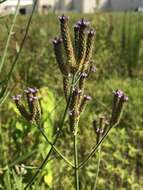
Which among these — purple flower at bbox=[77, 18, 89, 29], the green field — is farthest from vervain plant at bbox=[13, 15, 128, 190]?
the green field

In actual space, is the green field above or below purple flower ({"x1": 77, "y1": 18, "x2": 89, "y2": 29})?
below

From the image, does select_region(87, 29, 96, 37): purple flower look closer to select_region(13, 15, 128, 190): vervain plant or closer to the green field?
select_region(13, 15, 128, 190): vervain plant

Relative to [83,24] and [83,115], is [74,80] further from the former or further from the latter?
[83,115]

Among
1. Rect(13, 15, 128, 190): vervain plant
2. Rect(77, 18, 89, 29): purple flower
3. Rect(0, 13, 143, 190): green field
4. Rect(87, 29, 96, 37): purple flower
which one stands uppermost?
Rect(77, 18, 89, 29): purple flower

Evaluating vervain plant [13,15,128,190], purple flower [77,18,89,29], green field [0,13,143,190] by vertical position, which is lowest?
green field [0,13,143,190]

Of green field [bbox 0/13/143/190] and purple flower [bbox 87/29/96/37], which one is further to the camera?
green field [bbox 0/13/143/190]

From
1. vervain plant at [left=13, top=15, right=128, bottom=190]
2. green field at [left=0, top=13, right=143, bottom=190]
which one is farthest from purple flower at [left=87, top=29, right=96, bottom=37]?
green field at [left=0, top=13, right=143, bottom=190]

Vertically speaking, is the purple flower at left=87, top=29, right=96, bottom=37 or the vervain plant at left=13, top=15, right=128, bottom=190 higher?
the purple flower at left=87, top=29, right=96, bottom=37

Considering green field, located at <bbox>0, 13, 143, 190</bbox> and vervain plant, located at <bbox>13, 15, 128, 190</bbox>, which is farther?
green field, located at <bbox>0, 13, 143, 190</bbox>

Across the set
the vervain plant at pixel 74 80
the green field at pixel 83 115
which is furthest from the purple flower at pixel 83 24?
the green field at pixel 83 115

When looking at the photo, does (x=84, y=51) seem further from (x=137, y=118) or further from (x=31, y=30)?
(x=31, y=30)
